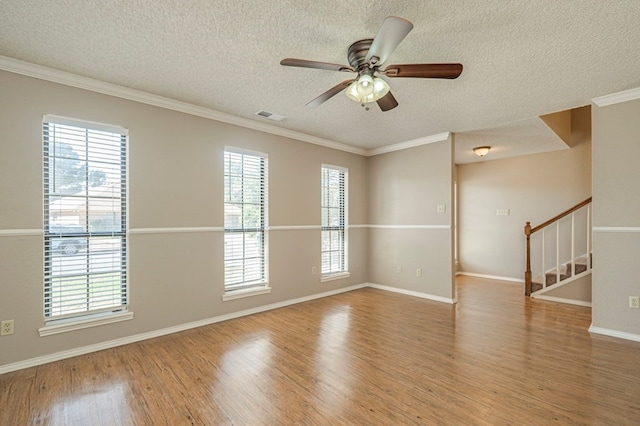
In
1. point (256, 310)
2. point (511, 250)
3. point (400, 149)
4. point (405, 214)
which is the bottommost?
point (256, 310)

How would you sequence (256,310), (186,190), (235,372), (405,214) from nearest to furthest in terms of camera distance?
1. (235,372)
2. (186,190)
3. (256,310)
4. (405,214)

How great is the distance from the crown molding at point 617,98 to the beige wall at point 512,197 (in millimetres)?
2550

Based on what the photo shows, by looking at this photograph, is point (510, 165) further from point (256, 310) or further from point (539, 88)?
point (256, 310)

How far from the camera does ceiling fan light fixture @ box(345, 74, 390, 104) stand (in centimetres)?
224

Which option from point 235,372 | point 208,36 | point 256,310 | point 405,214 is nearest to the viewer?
point 208,36

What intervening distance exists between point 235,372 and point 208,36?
8.94 ft

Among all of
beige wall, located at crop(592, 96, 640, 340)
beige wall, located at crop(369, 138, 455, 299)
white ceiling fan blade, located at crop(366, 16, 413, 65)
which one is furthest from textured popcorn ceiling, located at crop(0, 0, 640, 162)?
beige wall, located at crop(369, 138, 455, 299)

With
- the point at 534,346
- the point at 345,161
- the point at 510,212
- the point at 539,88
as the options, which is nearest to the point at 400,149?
the point at 345,161

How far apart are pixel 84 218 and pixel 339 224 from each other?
3746 millimetres

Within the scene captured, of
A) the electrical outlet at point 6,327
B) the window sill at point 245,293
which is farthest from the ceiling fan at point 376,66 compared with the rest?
the electrical outlet at point 6,327

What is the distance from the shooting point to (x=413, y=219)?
519cm

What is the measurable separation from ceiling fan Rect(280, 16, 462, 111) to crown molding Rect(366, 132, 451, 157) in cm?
263

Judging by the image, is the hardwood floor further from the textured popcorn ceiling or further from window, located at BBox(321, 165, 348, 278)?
the textured popcorn ceiling

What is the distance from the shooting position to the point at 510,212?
6.37 metres
